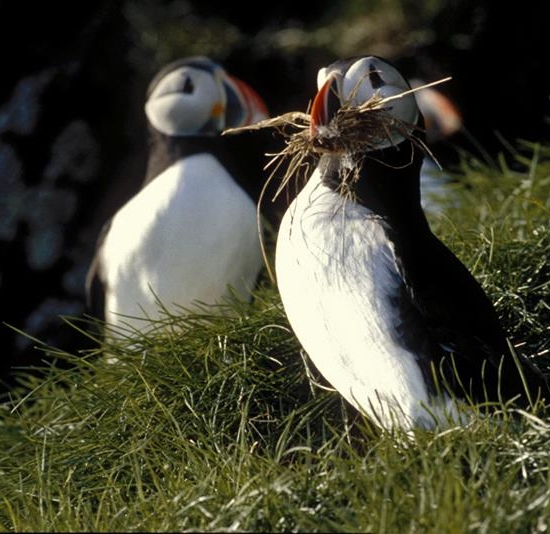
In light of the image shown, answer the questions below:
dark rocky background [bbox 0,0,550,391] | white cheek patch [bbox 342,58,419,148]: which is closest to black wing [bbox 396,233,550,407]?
white cheek patch [bbox 342,58,419,148]

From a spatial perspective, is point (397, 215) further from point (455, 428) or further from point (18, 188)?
point (18, 188)

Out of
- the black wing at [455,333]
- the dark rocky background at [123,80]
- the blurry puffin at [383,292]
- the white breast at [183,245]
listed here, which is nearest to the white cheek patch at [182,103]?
the white breast at [183,245]

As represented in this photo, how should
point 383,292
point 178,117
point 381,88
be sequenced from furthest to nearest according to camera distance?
point 178,117 → point 381,88 → point 383,292

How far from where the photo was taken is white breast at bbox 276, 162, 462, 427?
3025mm

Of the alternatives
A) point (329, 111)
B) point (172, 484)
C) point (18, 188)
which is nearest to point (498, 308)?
point (329, 111)

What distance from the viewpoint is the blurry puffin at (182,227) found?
430cm

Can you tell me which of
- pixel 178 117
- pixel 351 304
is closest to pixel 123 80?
pixel 178 117

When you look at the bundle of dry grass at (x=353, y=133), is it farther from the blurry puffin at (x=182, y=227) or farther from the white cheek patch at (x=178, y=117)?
the white cheek patch at (x=178, y=117)

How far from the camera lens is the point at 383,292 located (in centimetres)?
305

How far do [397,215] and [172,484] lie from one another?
83cm

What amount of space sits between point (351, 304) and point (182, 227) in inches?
53.9

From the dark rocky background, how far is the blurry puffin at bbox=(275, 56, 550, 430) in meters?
2.47

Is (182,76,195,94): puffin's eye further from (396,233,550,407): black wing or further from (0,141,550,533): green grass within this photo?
(396,233,550,407): black wing

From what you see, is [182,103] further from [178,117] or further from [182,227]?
[182,227]
